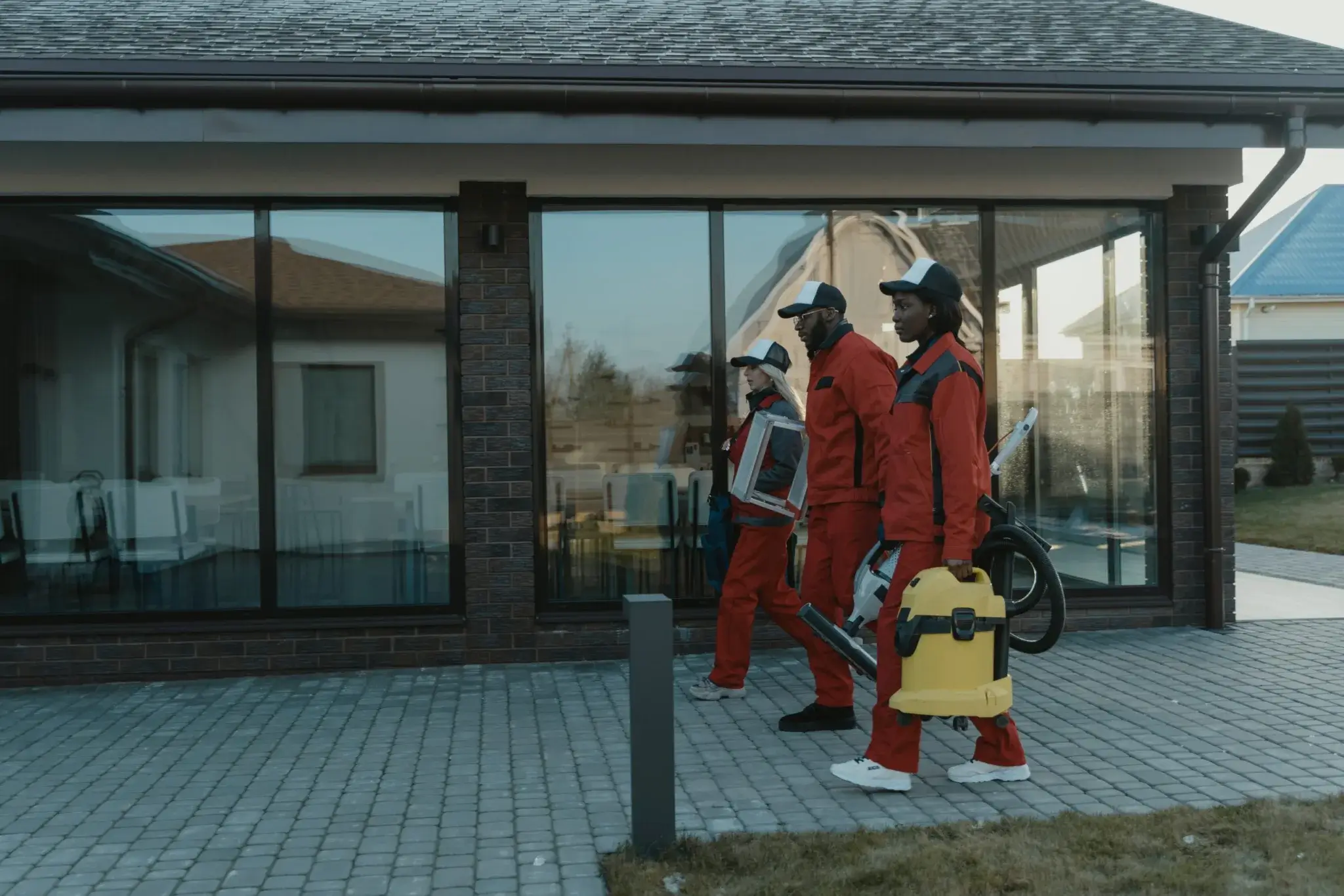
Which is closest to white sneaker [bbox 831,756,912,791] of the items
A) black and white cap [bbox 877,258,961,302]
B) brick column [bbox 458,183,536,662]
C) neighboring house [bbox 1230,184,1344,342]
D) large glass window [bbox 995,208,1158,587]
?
black and white cap [bbox 877,258,961,302]

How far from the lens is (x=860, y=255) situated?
8414mm

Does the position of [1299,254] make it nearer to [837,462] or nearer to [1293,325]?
[1293,325]

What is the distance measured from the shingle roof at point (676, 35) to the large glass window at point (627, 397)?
1.22m

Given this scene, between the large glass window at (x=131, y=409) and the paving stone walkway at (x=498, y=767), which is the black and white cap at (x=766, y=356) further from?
the large glass window at (x=131, y=409)

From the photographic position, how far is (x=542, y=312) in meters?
8.02

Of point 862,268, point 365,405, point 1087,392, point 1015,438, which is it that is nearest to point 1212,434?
point 1087,392

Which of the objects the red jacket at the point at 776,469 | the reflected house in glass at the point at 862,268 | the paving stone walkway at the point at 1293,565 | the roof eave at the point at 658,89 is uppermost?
the roof eave at the point at 658,89

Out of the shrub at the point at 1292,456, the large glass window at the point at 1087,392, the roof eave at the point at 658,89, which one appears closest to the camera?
the roof eave at the point at 658,89

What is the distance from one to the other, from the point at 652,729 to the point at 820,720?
6.36ft

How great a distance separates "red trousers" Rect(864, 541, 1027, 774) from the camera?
4.89 metres

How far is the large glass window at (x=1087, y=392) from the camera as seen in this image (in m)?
8.63

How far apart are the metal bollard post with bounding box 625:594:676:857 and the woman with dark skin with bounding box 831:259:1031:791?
3.35ft

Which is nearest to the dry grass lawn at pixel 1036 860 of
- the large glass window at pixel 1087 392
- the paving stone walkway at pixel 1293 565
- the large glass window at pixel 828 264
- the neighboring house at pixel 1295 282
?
the large glass window at pixel 828 264

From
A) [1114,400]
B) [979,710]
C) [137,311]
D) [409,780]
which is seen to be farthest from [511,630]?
[1114,400]
